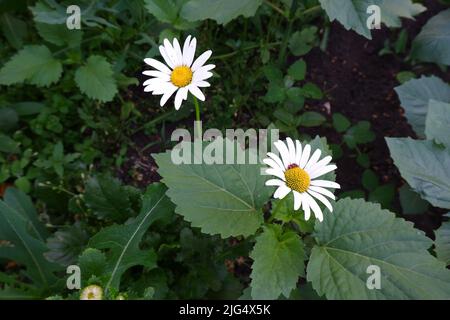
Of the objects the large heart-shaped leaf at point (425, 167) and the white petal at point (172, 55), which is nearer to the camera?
the white petal at point (172, 55)

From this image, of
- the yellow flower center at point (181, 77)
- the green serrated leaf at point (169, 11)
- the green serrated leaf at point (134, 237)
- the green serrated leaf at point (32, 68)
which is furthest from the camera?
the green serrated leaf at point (32, 68)

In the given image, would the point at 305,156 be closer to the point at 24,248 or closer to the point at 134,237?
the point at 134,237

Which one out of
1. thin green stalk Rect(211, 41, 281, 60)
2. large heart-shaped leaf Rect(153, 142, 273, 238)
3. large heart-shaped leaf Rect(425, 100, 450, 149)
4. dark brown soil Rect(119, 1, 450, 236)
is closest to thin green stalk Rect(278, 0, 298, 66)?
thin green stalk Rect(211, 41, 281, 60)

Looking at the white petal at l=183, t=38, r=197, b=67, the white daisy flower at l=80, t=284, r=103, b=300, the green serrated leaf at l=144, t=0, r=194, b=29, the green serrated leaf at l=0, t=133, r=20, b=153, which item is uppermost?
the green serrated leaf at l=144, t=0, r=194, b=29

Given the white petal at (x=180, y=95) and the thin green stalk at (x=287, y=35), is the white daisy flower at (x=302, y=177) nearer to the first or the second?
the white petal at (x=180, y=95)

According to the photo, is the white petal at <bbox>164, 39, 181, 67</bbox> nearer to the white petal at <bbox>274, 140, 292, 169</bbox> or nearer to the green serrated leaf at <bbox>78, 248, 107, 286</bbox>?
the white petal at <bbox>274, 140, 292, 169</bbox>

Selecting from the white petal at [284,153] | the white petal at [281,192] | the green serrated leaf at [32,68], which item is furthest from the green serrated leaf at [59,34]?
the white petal at [281,192]
